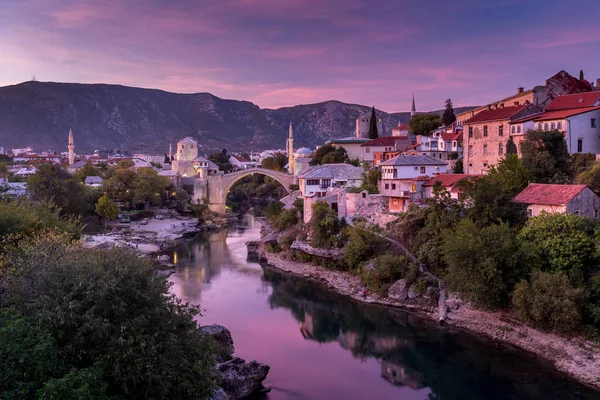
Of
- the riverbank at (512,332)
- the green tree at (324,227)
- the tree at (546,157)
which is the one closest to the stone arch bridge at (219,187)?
the green tree at (324,227)

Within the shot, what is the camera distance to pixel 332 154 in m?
40.3

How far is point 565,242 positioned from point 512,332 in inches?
129

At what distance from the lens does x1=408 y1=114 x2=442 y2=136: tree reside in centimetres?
4019

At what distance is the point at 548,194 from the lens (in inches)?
708

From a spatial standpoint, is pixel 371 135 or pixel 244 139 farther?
pixel 244 139

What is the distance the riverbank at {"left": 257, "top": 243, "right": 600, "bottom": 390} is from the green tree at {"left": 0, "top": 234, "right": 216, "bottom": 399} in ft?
32.1

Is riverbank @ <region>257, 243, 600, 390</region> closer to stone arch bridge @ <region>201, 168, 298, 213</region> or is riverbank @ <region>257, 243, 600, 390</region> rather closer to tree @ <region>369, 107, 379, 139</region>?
tree @ <region>369, 107, 379, 139</region>

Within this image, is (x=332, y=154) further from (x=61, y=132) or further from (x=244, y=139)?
(x=244, y=139)

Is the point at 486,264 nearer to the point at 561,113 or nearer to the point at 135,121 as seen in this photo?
the point at 561,113

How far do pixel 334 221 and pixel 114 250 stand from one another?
15.2 meters

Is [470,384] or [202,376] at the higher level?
[202,376]

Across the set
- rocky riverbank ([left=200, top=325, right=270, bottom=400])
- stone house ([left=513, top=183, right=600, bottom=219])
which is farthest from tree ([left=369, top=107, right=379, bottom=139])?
rocky riverbank ([left=200, top=325, right=270, bottom=400])

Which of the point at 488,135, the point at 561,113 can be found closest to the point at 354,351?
the point at 561,113

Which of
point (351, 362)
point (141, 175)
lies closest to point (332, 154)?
point (141, 175)
